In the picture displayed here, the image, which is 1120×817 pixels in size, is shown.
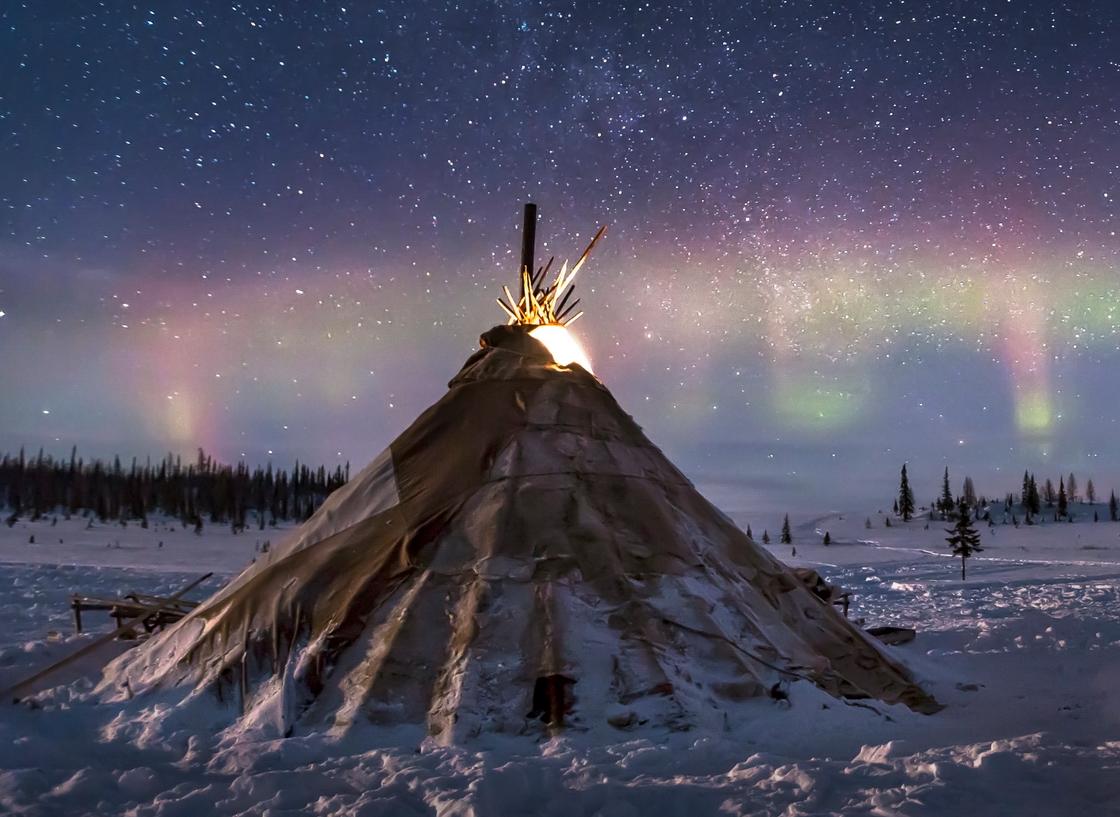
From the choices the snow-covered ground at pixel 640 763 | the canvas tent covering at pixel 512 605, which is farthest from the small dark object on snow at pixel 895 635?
the canvas tent covering at pixel 512 605

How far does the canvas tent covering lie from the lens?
5691mm

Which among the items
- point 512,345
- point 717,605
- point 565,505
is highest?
point 512,345

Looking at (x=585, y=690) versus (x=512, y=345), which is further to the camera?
(x=512, y=345)

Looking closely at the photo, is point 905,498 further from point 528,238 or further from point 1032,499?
point 528,238

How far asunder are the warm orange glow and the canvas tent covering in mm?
721

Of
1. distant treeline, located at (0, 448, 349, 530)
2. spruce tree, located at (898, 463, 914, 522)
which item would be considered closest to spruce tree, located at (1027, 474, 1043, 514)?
spruce tree, located at (898, 463, 914, 522)

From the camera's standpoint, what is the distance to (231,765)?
4957 mm

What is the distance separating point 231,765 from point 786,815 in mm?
3391

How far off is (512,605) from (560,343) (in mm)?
3829

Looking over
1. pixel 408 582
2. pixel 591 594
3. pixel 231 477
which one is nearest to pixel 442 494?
pixel 408 582

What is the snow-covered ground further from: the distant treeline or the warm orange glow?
the distant treeline

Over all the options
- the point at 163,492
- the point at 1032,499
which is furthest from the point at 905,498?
the point at 163,492

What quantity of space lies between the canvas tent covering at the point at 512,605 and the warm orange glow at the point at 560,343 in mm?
721

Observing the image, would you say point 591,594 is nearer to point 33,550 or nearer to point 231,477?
point 33,550
